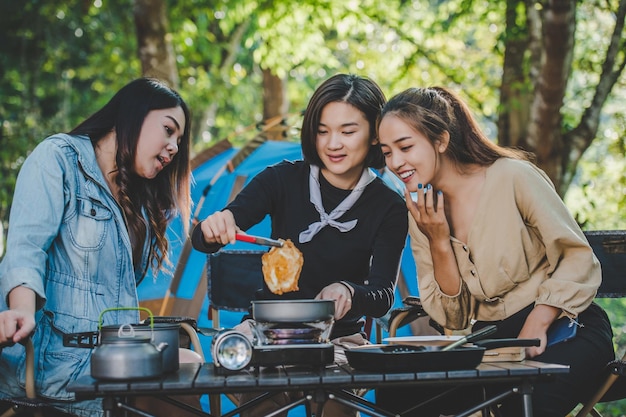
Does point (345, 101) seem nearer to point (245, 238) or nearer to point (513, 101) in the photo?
point (245, 238)

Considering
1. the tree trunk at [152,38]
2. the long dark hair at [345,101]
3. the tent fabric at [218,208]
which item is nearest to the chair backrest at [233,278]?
the tent fabric at [218,208]

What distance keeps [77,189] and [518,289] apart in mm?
1638

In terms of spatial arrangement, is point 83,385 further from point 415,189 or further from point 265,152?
point 265,152

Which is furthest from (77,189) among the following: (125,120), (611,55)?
(611,55)

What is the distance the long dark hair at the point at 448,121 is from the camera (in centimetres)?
289

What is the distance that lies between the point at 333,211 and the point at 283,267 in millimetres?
436

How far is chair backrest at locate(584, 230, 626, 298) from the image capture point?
3664 millimetres

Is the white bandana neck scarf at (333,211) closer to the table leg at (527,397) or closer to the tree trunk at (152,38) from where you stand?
the table leg at (527,397)

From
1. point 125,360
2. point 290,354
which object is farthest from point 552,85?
point 125,360

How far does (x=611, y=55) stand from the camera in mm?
6438

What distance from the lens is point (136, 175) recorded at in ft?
10.3

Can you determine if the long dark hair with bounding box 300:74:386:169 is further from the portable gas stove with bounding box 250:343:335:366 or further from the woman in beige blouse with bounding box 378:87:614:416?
the portable gas stove with bounding box 250:343:335:366

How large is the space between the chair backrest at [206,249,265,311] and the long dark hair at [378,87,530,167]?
1.53 metres

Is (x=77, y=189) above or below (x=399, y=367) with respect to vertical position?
above
